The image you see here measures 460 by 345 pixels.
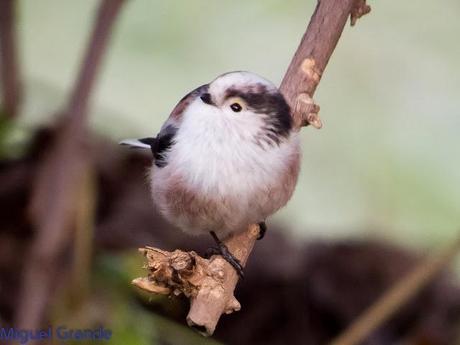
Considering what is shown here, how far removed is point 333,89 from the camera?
2.09 meters

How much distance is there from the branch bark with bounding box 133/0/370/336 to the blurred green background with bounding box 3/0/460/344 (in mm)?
948

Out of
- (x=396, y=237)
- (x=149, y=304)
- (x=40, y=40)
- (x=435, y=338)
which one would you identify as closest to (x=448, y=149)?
(x=396, y=237)

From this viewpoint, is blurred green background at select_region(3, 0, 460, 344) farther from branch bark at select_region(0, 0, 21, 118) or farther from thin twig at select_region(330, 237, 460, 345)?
thin twig at select_region(330, 237, 460, 345)

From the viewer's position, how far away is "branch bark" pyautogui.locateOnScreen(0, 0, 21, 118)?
6.65 feet

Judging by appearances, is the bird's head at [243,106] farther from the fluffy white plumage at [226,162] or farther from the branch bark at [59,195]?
the branch bark at [59,195]

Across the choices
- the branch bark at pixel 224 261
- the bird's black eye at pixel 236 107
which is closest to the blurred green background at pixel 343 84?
the branch bark at pixel 224 261

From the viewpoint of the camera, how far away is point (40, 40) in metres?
2.27

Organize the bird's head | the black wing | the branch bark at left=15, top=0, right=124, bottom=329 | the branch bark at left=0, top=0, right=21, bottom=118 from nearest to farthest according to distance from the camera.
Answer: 1. the bird's head
2. the black wing
3. the branch bark at left=15, top=0, right=124, bottom=329
4. the branch bark at left=0, top=0, right=21, bottom=118

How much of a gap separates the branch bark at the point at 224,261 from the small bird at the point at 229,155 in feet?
0.12

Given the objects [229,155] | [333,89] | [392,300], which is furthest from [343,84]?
[229,155]

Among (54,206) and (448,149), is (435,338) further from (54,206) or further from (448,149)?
(54,206)

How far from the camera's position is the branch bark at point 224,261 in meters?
0.93

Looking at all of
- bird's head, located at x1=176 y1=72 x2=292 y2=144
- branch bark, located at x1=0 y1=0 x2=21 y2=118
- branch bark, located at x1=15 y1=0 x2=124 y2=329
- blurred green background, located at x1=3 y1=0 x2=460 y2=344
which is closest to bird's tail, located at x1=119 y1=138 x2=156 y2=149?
bird's head, located at x1=176 y1=72 x2=292 y2=144

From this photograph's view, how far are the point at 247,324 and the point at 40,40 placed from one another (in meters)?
0.98
